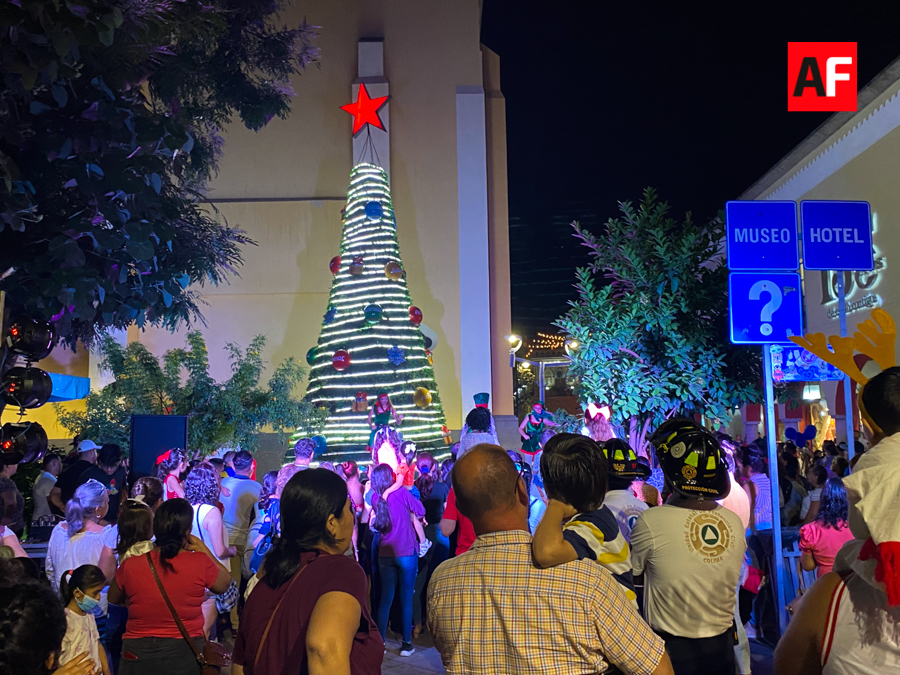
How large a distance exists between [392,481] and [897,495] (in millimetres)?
5723

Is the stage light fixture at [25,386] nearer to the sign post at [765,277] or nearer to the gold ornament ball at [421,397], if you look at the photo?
the sign post at [765,277]

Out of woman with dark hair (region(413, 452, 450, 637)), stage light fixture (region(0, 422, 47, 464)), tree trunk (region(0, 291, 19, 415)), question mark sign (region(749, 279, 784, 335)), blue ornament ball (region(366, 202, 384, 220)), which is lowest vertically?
woman with dark hair (region(413, 452, 450, 637))

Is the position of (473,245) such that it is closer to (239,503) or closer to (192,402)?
(192,402)

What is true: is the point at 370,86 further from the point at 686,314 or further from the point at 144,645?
the point at 144,645

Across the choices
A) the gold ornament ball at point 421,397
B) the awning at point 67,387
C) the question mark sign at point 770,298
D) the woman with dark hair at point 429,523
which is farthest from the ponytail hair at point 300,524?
the gold ornament ball at point 421,397

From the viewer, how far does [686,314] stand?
37.2 ft

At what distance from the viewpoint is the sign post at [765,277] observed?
699 centimetres

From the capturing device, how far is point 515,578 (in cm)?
222

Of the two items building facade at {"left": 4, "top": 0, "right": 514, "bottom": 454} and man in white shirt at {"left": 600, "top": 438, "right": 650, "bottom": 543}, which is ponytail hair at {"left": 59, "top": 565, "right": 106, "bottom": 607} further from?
building facade at {"left": 4, "top": 0, "right": 514, "bottom": 454}

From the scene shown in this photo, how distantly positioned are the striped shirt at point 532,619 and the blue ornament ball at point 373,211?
11.9 m

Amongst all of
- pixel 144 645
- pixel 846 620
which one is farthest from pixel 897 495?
pixel 144 645

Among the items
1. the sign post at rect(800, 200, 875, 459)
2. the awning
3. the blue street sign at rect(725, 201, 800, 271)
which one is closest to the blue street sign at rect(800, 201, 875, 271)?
the sign post at rect(800, 200, 875, 459)

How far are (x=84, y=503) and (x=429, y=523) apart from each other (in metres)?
4.15

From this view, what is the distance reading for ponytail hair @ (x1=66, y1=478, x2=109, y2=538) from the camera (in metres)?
4.91
